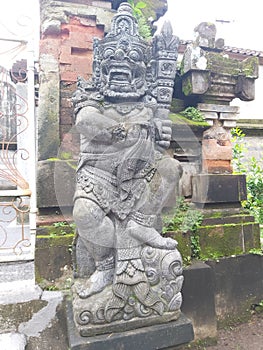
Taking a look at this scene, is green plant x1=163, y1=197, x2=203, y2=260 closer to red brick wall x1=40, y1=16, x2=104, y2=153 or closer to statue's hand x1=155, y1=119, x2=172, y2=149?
statue's hand x1=155, y1=119, x2=172, y2=149

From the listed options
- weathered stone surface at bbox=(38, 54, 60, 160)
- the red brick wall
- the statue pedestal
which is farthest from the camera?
the red brick wall

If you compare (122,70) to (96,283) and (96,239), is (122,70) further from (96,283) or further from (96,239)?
(96,283)

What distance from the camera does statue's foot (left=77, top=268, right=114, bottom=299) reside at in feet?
5.33

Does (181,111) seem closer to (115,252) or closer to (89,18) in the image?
(89,18)

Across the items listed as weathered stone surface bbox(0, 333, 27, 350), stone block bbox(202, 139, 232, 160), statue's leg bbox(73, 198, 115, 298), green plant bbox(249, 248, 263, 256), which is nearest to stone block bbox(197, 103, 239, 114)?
stone block bbox(202, 139, 232, 160)

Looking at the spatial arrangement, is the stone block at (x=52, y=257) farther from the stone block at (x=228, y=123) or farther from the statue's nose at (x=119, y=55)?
the stone block at (x=228, y=123)

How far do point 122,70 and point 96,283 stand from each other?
1.28 m

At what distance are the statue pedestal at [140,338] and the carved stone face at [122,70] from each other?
53.9 inches

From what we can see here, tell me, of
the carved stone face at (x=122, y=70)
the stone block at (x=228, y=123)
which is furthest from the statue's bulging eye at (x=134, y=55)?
the stone block at (x=228, y=123)

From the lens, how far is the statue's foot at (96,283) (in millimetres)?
1625

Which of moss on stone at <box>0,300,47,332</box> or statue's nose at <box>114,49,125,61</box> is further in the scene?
moss on stone at <box>0,300,47,332</box>

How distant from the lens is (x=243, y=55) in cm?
1009

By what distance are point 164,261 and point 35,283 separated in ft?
3.59

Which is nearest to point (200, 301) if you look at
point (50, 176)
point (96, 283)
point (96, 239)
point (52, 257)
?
point (96, 283)
